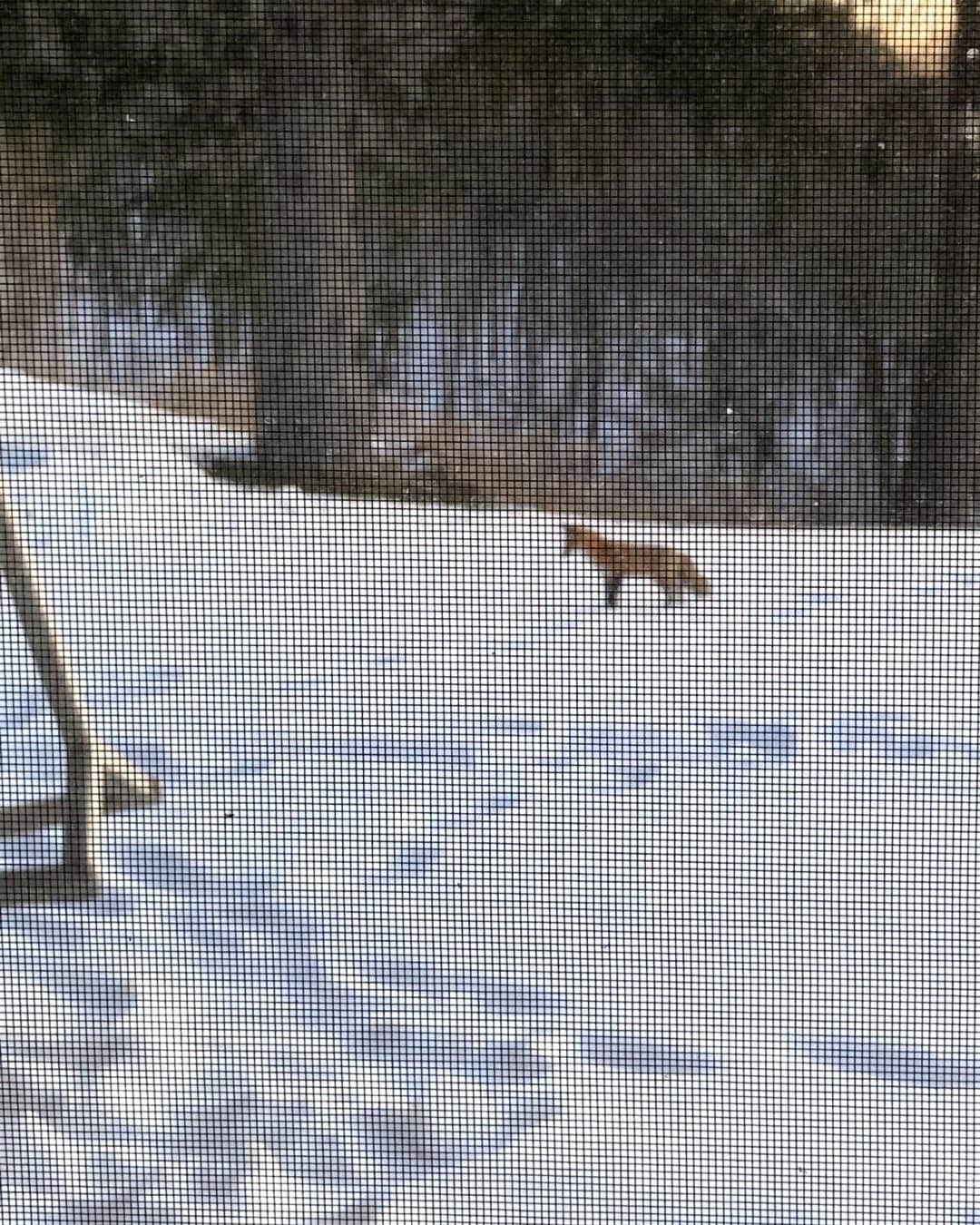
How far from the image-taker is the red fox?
1029 millimetres

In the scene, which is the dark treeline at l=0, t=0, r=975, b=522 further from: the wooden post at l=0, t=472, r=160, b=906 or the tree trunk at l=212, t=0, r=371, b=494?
the wooden post at l=0, t=472, r=160, b=906

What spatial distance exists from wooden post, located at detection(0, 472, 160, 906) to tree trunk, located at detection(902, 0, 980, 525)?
69 cm

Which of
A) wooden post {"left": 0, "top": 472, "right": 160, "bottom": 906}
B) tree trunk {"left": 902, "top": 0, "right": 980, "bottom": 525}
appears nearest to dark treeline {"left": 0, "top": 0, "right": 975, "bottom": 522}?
tree trunk {"left": 902, "top": 0, "right": 980, "bottom": 525}

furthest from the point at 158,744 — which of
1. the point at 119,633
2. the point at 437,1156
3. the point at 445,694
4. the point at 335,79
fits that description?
the point at 335,79

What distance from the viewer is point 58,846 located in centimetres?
116

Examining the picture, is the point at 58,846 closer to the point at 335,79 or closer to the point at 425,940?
the point at 425,940

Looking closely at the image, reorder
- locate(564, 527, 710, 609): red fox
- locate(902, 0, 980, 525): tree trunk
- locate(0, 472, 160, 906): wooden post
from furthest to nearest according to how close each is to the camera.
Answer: locate(0, 472, 160, 906): wooden post, locate(564, 527, 710, 609): red fox, locate(902, 0, 980, 525): tree trunk

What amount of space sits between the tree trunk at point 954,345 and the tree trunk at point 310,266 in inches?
16.3

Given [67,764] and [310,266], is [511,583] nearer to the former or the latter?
[310,266]

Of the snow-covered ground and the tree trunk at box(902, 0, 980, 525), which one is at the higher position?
the tree trunk at box(902, 0, 980, 525)

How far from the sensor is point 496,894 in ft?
3.34

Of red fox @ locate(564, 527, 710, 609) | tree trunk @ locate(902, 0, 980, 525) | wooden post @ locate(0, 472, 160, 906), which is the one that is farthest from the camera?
wooden post @ locate(0, 472, 160, 906)

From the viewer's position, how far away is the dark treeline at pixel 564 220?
91 cm

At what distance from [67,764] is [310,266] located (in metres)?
0.51
